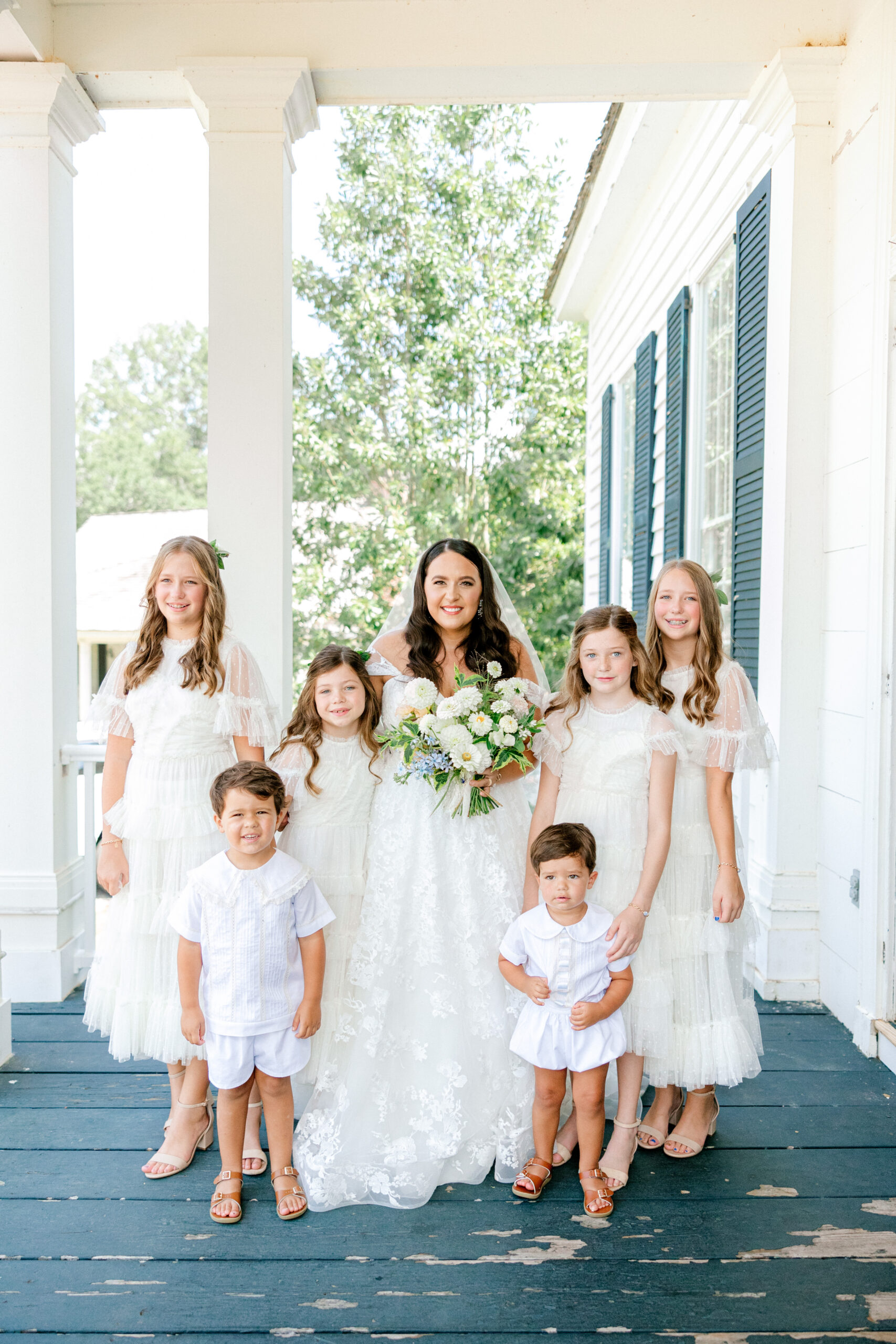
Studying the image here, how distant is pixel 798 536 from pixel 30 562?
9.89 feet

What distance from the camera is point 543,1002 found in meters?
2.54

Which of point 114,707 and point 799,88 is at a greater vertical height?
point 799,88

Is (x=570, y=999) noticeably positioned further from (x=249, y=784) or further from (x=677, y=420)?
(x=677, y=420)

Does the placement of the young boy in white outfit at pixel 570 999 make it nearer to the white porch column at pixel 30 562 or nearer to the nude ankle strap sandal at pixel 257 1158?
the nude ankle strap sandal at pixel 257 1158

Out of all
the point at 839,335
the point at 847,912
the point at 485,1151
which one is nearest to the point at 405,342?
the point at 839,335

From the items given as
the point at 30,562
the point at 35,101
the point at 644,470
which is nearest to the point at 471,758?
the point at 30,562

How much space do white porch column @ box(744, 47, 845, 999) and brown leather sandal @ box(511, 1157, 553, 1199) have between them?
61.0 inches

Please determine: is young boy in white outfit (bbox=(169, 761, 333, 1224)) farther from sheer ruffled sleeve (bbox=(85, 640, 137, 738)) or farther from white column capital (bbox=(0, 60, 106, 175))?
white column capital (bbox=(0, 60, 106, 175))

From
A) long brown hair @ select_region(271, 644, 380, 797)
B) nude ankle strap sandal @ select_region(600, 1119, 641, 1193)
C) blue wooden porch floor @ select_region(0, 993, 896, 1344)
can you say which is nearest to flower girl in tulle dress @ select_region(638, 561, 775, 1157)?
nude ankle strap sandal @ select_region(600, 1119, 641, 1193)

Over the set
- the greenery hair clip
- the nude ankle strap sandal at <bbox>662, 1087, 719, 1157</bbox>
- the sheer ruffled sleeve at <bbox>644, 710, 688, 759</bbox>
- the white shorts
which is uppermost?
the greenery hair clip

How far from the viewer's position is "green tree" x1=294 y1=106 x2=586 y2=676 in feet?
44.4

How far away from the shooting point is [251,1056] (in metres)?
2.47

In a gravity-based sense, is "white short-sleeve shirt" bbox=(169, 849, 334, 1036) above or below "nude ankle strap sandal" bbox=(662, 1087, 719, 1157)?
above

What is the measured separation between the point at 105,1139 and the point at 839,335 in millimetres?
3705
